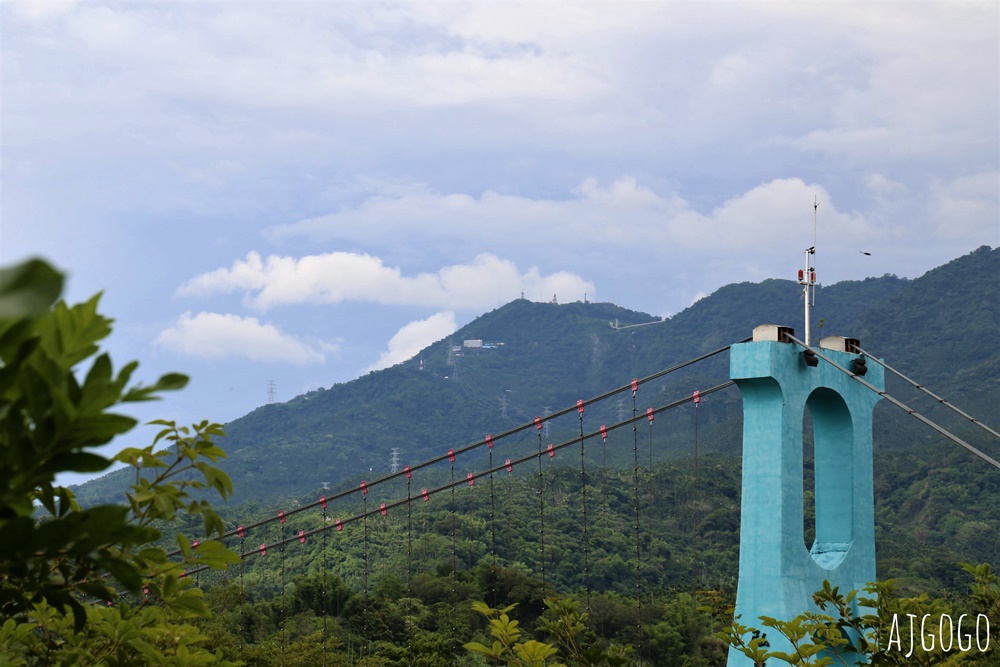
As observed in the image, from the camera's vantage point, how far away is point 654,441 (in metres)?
77.4

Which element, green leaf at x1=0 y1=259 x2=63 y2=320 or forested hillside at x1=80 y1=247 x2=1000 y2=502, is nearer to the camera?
green leaf at x1=0 y1=259 x2=63 y2=320

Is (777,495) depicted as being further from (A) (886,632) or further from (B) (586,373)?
(B) (586,373)

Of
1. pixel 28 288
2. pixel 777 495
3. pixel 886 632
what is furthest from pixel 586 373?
pixel 28 288

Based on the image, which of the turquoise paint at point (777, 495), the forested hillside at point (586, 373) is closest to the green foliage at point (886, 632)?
the turquoise paint at point (777, 495)

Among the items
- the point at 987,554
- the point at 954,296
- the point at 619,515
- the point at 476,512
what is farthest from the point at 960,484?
the point at 954,296

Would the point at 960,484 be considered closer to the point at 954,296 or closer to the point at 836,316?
the point at 954,296

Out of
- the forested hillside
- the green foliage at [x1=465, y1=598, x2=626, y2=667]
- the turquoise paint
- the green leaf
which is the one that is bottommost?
the green foliage at [x1=465, y1=598, x2=626, y2=667]

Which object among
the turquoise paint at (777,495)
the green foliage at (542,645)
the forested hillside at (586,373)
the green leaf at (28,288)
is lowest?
the green foliage at (542,645)

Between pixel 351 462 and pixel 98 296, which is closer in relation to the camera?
pixel 98 296

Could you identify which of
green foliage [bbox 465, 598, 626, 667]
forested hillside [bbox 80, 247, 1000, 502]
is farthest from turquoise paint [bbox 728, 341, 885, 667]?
forested hillside [bbox 80, 247, 1000, 502]

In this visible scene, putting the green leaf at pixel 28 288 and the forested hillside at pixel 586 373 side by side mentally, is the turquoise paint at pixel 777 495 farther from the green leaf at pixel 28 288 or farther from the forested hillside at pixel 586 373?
the forested hillside at pixel 586 373

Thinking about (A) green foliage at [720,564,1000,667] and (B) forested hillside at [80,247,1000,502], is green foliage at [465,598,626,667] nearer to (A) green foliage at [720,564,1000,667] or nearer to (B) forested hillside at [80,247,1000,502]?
(A) green foliage at [720,564,1000,667]

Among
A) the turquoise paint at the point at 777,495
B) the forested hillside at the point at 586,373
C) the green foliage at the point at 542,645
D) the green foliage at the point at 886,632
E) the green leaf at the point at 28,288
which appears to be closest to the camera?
the green leaf at the point at 28,288

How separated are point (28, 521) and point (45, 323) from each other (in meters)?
0.19
